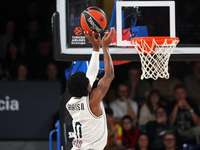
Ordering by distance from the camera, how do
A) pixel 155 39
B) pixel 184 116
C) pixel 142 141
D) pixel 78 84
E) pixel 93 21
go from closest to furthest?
pixel 78 84, pixel 93 21, pixel 155 39, pixel 142 141, pixel 184 116

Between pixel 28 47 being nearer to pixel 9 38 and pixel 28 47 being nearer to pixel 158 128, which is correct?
pixel 9 38

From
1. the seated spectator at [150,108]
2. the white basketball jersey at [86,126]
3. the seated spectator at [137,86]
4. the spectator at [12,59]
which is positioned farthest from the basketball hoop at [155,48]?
the spectator at [12,59]

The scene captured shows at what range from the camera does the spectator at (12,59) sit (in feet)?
26.5

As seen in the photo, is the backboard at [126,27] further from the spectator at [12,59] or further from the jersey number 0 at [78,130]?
the spectator at [12,59]

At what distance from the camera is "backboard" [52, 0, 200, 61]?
474cm

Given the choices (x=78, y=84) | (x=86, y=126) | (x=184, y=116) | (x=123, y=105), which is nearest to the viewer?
(x=78, y=84)

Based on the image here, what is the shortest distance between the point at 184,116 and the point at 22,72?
288 centimetres

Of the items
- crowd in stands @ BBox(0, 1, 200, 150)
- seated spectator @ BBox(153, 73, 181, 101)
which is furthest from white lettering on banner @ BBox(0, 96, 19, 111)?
seated spectator @ BBox(153, 73, 181, 101)

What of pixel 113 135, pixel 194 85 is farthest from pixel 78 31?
pixel 194 85

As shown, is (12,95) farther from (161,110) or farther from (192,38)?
(192,38)

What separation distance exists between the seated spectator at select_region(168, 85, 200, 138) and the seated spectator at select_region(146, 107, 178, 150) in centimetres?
14

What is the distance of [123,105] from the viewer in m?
A: 7.62

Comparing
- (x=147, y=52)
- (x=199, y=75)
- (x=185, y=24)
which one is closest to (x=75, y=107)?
(x=147, y=52)

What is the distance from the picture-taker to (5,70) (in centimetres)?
807
